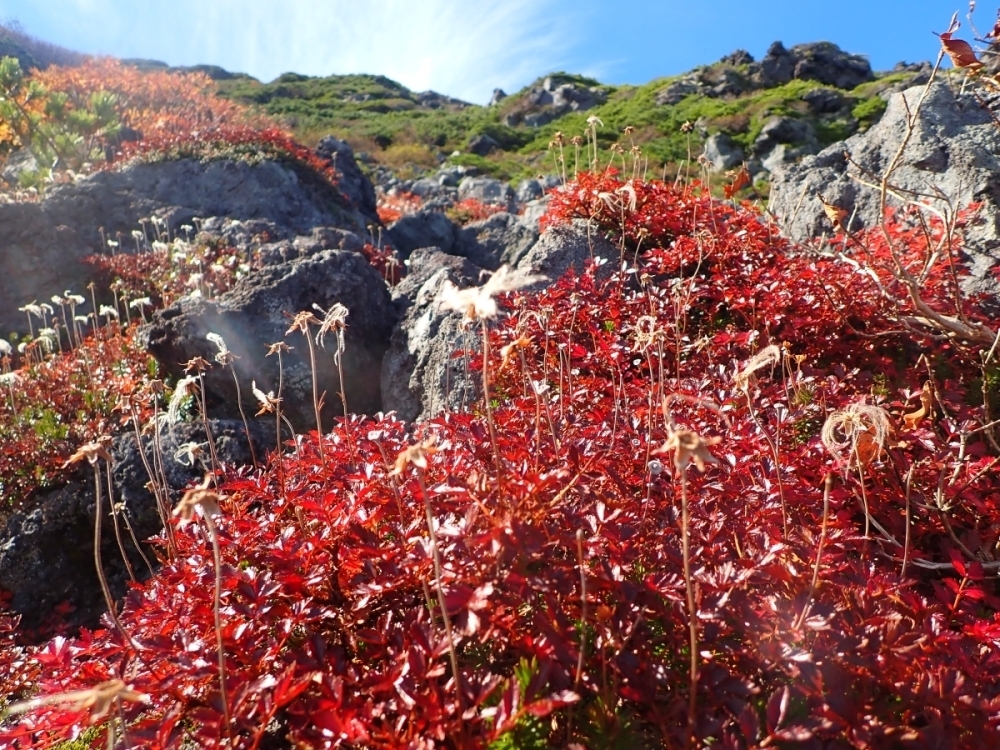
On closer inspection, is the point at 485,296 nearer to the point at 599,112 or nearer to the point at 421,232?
the point at 421,232

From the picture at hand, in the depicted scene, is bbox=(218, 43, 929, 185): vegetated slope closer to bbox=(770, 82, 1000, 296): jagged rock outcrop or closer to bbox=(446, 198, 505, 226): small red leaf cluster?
bbox=(446, 198, 505, 226): small red leaf cluster

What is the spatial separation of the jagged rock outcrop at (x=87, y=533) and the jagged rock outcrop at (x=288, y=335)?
0.58 metres

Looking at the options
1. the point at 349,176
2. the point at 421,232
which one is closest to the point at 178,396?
the point at 421,232

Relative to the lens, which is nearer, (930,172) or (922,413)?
(922,413)

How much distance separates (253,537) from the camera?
2096mm

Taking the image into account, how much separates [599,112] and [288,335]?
34737 millimetres

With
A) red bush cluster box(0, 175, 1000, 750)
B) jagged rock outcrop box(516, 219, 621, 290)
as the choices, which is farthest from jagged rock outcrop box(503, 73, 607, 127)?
red bush cluster box(0, 175, 1000, 750)

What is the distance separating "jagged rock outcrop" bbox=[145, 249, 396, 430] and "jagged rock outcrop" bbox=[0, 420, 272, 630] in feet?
1.90

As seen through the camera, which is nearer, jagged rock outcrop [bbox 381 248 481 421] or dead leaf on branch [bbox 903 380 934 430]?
dead leaf on branch [bbox 903 380 934 430]

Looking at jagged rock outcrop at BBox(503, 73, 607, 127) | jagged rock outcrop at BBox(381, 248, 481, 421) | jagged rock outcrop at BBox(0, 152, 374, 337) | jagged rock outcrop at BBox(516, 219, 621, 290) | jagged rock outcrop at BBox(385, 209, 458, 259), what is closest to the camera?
jagged rock outcrop at BBox(381, 248, 481, 421)

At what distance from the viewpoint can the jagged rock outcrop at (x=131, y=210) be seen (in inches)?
330

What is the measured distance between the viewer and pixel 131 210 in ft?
33.3

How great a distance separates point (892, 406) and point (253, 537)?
3123 millimetres

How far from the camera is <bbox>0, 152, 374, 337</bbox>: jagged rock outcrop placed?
8.39 metres
